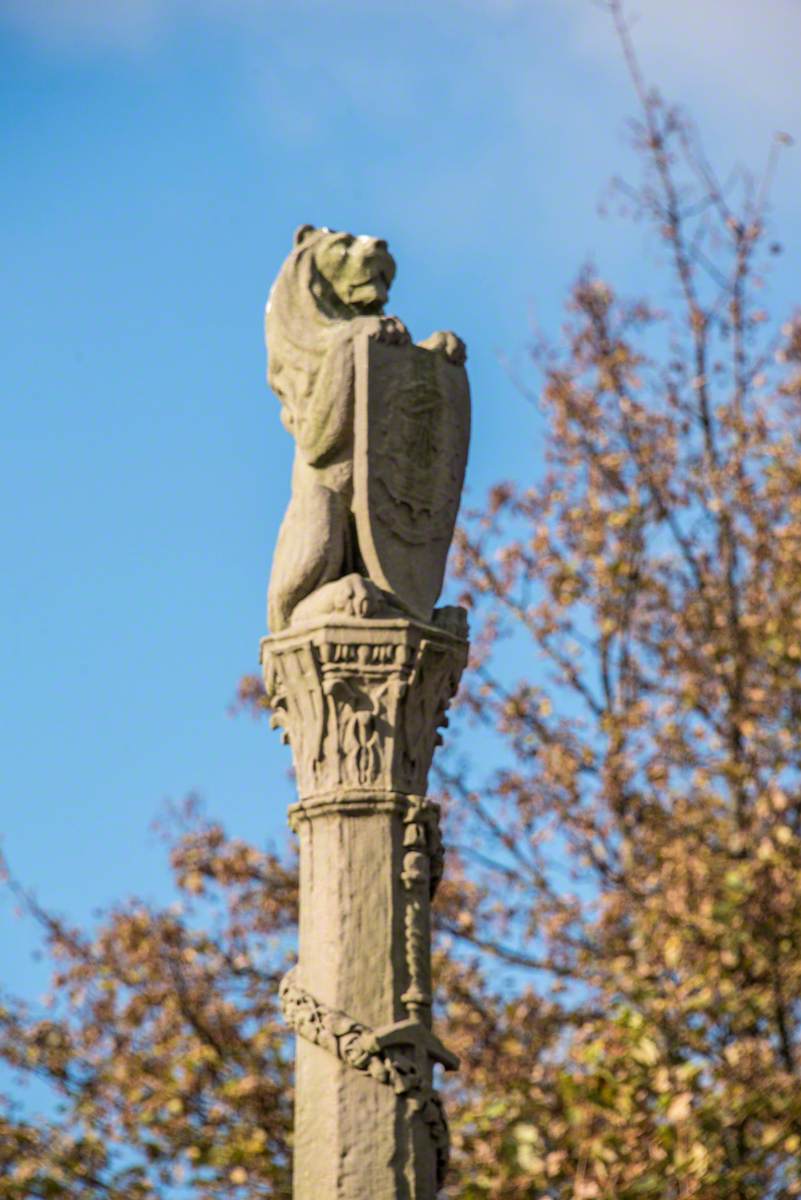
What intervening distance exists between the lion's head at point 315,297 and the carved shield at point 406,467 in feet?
0.80

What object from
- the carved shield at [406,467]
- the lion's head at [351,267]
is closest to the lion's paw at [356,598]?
the carved shield at [406,467]

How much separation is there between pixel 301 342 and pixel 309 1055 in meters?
2.45

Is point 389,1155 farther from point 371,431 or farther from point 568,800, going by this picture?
point 568,800

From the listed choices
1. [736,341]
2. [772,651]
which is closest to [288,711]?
[772,651]

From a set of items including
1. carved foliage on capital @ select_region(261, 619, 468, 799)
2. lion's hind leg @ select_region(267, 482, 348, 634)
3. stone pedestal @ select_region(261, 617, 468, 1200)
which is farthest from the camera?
lion's hind leg @ select_region(267, 482, 348, 634)

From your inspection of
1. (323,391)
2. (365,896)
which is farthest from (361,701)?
(323,391)

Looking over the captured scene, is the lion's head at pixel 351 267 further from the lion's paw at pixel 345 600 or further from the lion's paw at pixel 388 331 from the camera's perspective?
the lion's paw at pixel 345 600

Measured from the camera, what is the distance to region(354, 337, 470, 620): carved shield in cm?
798

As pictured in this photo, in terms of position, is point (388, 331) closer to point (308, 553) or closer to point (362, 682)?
point (308, 553)

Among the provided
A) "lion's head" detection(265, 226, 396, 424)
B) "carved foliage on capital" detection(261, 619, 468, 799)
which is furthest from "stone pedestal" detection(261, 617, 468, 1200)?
"lion's head" detection(265, 226, 396, 424)

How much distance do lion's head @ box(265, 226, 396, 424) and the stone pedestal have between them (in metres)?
0.99

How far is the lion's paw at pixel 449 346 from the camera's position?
27.0ft

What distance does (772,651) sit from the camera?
15.7 metres

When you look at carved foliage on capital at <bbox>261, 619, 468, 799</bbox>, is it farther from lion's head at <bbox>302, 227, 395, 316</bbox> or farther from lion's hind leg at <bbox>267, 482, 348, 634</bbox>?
lion's head at <bbox>302, 227, 395, 316</bbox>
